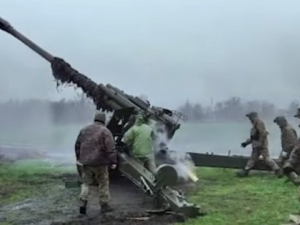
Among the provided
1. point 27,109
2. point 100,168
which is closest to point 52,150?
point 27,109

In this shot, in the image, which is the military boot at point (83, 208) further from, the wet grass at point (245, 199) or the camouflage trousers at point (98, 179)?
the wet grass at point (245, 199)

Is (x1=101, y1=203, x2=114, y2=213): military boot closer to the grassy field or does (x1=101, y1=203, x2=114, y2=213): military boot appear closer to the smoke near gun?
the grassy field

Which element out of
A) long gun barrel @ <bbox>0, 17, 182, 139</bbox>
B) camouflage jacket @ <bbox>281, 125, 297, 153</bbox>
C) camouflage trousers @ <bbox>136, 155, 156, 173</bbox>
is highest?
long gun barrel @ <bbox>0, 17, 182, 139</bbox>

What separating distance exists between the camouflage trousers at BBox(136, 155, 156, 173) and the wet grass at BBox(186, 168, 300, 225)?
0.92 metres

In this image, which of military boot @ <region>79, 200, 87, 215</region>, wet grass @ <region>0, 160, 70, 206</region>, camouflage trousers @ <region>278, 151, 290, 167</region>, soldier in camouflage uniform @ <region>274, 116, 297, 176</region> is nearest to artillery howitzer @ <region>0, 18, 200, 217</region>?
military boot @ <region>79, 200, 87, 215</region>

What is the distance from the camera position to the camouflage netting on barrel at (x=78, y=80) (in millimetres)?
12180

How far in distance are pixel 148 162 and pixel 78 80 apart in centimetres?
247

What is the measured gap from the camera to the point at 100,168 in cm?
888

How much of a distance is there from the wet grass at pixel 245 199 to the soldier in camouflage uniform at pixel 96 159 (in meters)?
1.50

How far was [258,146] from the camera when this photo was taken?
43.4ft

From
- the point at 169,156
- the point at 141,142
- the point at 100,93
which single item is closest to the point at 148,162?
the point at 141,142

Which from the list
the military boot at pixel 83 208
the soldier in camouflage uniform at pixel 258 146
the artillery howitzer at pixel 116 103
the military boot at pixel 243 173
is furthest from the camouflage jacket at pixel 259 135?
the military boot at pixel 83 208

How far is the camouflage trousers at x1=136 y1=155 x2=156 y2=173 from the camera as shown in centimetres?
1091

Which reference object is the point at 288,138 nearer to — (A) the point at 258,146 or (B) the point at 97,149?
(A) the point at 258,146
